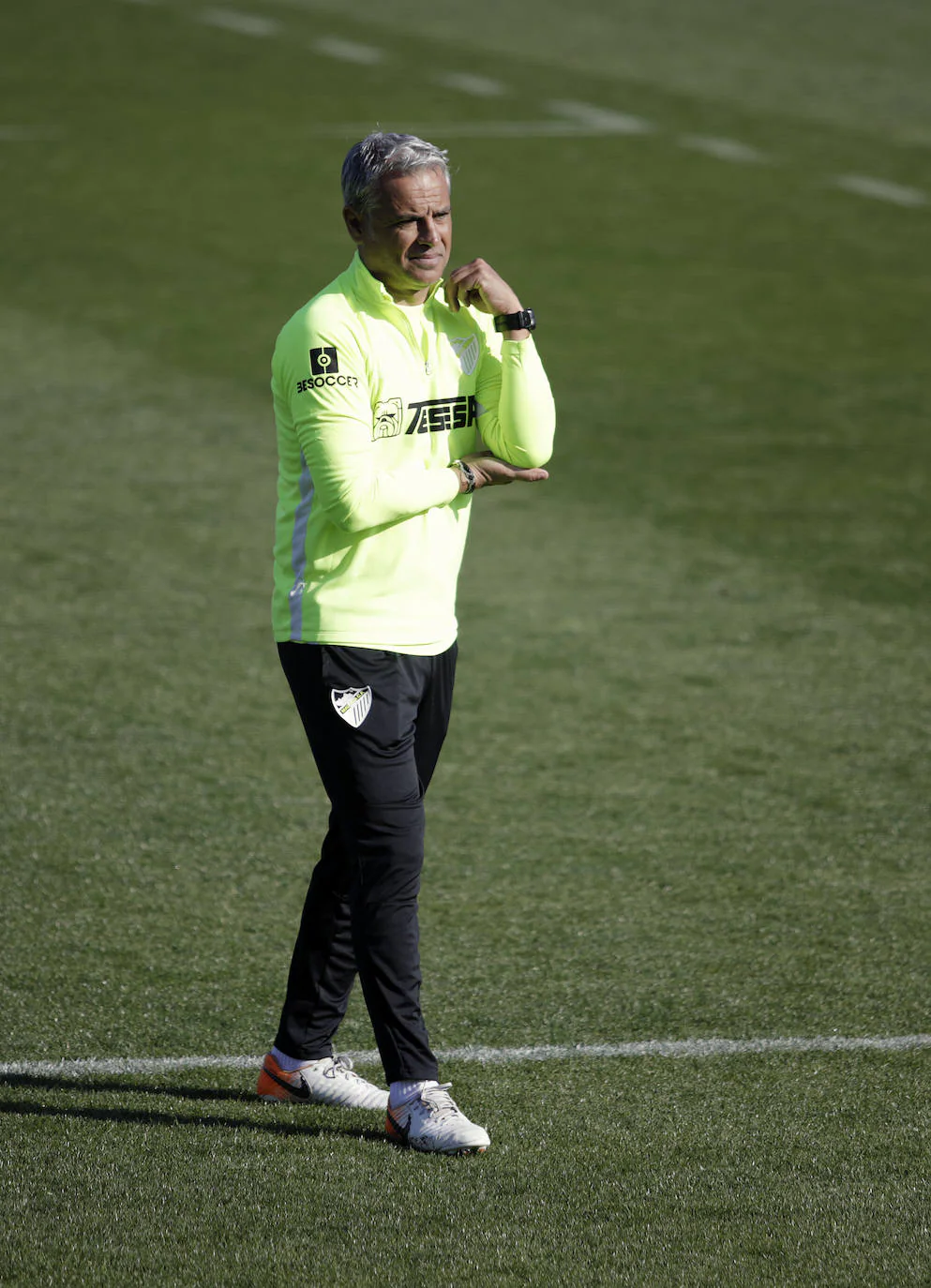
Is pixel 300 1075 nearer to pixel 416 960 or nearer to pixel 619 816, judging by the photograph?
pixel 416 960

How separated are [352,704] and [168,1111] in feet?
3.71

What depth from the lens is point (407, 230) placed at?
393cm

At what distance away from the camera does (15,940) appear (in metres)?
5.40

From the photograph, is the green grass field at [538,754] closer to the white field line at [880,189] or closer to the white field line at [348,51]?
the white field line at [880,189]

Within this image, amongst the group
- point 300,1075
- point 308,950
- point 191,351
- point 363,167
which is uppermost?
point 363,167

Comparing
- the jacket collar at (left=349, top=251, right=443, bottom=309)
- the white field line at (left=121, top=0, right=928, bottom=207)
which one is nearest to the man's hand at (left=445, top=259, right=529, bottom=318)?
the jacket collar at (left=349, top=251, right=443, bottom=309)

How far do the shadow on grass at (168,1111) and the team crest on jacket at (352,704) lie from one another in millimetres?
981

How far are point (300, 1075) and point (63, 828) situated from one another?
2.12m

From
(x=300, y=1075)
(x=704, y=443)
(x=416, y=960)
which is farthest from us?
(x=704, y=443)

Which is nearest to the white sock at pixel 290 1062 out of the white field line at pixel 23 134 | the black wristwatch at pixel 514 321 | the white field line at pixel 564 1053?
the white field line at pixel 564 1053

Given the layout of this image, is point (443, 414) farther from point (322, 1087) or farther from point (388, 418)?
point (322, 1087)

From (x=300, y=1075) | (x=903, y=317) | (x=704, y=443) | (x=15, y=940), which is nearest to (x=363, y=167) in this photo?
(x=300, y=1075)

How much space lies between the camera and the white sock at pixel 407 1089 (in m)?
4.11

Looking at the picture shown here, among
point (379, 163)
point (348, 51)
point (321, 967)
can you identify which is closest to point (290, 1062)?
point (321, 967)
